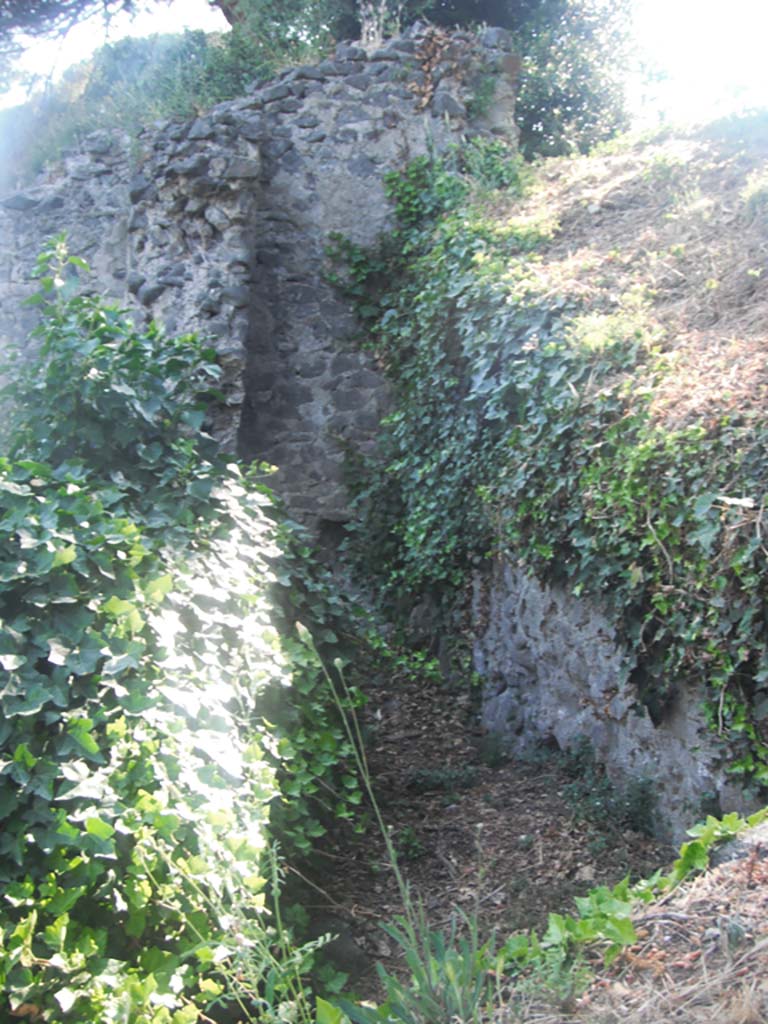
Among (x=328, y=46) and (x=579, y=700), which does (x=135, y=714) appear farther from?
(x=328, y=46)

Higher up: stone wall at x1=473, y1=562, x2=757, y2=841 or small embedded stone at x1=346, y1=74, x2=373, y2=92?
small embedded stone at x1=346, y1=74, x2=373, y2=92

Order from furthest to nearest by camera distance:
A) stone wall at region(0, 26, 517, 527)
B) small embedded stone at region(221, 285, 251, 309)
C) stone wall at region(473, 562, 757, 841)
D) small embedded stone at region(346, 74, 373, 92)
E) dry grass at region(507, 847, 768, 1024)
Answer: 1. small embedded stone at region(346, 74, 373, 92)
2. stone wall at region(0, 26, 517, 527)
3. small embedded stone at region(221, 285, 251, 309)
4. stone wall at region(473, 562, 757, 841)
5. dry grass at region(507, 847, 768, 1024)

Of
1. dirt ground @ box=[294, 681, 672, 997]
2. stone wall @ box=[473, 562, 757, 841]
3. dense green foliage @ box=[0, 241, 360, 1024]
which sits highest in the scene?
dense green foliage @ box=[0, 241, 360, 1024]

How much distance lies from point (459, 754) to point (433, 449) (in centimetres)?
199

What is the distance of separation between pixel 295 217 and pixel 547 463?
12.7ft

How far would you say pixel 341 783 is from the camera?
4129 mm

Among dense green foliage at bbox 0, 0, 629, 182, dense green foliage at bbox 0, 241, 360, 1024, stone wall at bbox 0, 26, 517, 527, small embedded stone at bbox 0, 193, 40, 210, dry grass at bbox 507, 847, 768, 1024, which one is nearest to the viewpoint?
dry grass at bbox 507, 847, 768, 1024

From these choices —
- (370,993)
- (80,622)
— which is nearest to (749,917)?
(370,993)

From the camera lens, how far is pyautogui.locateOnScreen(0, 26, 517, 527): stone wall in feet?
23.4

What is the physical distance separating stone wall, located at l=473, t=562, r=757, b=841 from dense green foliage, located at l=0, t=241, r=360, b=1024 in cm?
123

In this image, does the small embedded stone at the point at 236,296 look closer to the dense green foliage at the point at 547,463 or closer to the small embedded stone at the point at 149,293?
the small embedded stone at the point at 149,293

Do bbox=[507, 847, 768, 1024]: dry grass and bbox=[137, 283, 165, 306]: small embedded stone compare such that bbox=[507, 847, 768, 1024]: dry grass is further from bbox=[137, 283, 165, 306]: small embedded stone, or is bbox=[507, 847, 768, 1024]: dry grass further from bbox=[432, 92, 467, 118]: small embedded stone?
bbox=[432, 92, 467, 118]: small embedded stone

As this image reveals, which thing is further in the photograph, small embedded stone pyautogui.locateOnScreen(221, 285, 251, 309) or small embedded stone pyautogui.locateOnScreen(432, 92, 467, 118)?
small embedded stone pyautogui.locateOnScreen(432, 92, 467, 118)

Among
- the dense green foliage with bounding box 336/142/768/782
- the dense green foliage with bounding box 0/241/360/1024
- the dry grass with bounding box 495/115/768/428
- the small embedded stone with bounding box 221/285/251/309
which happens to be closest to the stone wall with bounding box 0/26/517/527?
the small embedded stone with bounding box 221/285/251/309
